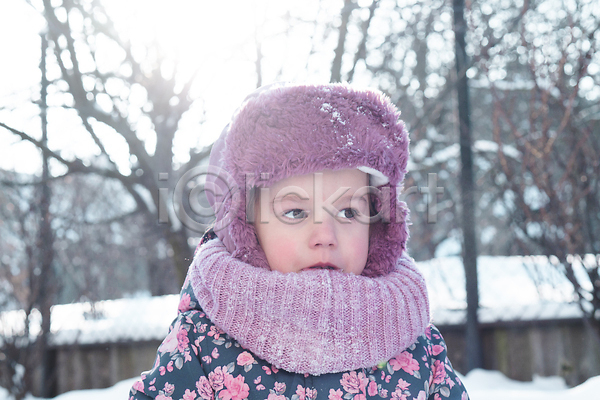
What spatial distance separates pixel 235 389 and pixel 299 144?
654 mm

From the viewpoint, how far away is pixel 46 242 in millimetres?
4449

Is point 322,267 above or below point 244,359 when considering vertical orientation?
above

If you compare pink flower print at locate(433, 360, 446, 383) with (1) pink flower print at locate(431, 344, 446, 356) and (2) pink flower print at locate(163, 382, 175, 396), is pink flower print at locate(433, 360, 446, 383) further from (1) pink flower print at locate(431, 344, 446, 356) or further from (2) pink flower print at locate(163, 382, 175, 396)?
(2) pink flower print at locate(163, 382, 175, 396)

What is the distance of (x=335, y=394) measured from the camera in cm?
119

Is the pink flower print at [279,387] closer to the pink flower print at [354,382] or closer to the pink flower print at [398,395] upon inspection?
the pink flower print at [354,382]

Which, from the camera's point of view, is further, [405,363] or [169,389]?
[405,363]

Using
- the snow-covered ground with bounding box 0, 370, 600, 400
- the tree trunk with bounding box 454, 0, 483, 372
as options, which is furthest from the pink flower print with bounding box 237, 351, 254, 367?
the tree trunk with bounding box 454, 0, 483, 372

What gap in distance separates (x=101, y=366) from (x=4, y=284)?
139 centimetres

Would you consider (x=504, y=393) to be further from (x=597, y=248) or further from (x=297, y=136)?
(x=297, y=136)

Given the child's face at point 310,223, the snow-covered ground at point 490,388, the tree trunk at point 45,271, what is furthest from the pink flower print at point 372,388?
the tree trunk at point 45,271

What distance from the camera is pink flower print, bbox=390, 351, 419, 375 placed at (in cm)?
128

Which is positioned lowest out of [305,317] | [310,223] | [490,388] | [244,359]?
[490,388]

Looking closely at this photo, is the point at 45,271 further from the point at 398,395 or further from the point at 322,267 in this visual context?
the point at 398,395

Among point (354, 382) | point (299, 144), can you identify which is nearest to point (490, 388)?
point (354, 382)
